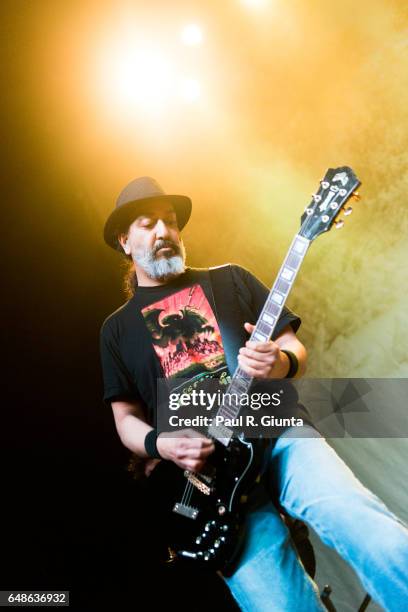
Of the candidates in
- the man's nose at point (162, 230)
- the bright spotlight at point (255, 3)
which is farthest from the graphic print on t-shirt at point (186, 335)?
the bright spotlight at point (255, 3)

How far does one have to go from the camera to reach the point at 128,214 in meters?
1.89

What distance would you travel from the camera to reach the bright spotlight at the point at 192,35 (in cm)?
237

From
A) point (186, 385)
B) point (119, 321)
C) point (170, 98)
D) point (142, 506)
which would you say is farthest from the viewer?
point (170, 98)

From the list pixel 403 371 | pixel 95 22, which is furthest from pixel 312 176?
pixel 95 22

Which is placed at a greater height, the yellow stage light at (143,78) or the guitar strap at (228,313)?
the yellow stage light at (143,78)

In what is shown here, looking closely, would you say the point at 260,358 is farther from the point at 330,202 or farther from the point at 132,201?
the point at 132,201

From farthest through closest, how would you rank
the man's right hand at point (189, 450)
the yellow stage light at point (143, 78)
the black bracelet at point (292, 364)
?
the yellow stage light at point (143, 78), the black bracelet at point (292, 364), the man's right hand at point (189, 450)

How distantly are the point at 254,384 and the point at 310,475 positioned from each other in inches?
14.9

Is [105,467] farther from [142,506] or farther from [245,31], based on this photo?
[245,31]

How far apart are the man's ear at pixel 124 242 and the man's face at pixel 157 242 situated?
0.05 meters

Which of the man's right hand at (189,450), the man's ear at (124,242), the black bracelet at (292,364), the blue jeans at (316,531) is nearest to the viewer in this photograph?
the blue jeans at (316,531)

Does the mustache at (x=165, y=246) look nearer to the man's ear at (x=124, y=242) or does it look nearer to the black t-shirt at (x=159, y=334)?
the black t-shirt at (x=159, y=334)

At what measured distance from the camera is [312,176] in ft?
8.92

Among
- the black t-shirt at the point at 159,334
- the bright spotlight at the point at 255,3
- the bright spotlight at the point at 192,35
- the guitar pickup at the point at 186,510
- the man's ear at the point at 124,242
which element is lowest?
the guitar pickup at the point at 186,510
